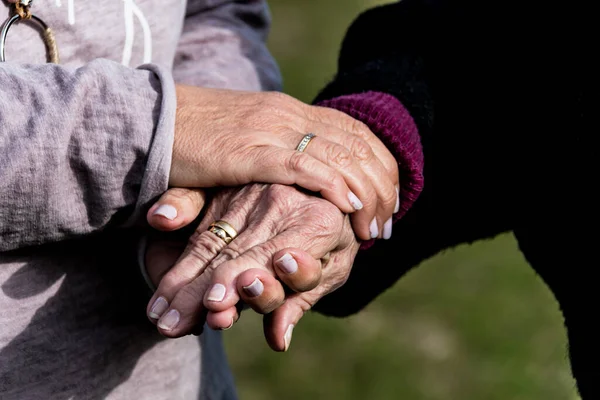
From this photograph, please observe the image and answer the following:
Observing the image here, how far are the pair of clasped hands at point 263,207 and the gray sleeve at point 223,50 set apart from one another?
22 cm

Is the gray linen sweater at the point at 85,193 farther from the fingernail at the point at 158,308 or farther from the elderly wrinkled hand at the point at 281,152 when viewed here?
the fingernail at the point at 158,308

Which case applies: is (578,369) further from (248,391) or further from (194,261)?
(248,391)

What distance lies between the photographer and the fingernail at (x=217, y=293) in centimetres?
90

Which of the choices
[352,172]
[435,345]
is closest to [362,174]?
[352,172]

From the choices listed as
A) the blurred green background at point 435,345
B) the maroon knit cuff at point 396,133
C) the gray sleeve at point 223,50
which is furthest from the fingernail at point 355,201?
the blurred green background at point 435,345

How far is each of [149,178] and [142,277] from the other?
26 cm

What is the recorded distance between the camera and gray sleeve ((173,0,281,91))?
133 centimetres

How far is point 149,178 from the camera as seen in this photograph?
3.32 feet

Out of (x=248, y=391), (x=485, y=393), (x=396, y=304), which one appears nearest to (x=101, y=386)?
(x=248, y=391)

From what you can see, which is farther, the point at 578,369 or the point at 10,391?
the point at 578,369

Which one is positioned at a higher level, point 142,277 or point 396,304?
point 142,277

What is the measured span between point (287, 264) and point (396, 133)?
367 mm

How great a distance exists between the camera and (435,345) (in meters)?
3.21

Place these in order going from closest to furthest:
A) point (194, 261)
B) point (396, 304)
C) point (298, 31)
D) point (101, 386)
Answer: point (194, 261), point (101, 386), point (396, 304), point (298, 31)
